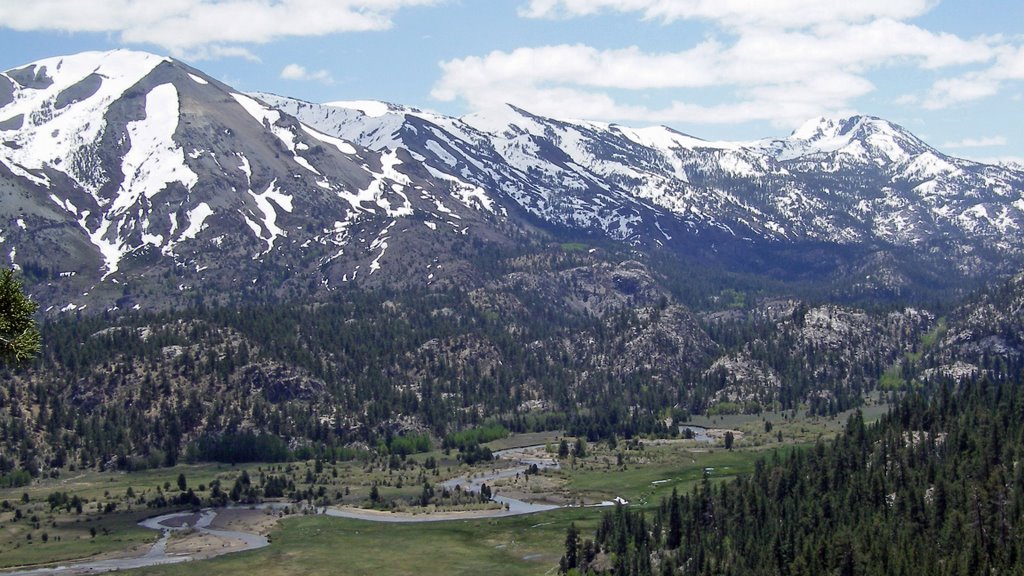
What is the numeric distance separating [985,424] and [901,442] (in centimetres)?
1309

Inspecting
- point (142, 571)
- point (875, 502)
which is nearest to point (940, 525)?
point (875, 502)

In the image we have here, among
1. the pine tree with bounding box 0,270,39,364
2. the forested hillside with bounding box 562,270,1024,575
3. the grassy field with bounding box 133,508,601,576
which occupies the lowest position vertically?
the grassy field with bounding box 133,508,601,576

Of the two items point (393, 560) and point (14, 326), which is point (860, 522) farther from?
point (14, 326)

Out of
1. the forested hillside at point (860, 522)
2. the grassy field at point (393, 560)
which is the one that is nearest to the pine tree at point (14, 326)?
the forested hillside at point (860, 522)

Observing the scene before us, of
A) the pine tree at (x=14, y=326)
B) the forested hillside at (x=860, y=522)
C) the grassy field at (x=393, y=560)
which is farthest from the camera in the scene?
the grassy field at (x=393, y=560)

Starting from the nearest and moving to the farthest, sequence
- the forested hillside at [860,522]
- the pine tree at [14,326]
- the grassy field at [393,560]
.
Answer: the pine tree at [14,326] → the forested hillside at [860,522] → the grassy field at [393,560]

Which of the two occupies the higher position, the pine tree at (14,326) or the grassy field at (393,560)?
the pine tree at (14,326)

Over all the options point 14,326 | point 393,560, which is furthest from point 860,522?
point 14,326

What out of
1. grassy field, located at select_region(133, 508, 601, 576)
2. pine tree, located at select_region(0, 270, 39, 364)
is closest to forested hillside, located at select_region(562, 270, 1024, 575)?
grassy field, located at select_region(133, 508, 601, 576)

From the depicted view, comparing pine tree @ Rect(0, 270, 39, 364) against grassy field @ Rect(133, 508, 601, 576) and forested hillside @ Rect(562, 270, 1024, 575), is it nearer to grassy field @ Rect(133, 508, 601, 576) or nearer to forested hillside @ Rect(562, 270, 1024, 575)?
forested hillside @ Rect(562, 270, 1024, 575)

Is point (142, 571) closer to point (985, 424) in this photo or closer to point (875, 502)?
point (875, 502)

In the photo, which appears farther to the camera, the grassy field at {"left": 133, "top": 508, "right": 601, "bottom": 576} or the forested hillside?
the grassy field at {"left": 133, "top": 508, "right": 601, "bottom": 576}

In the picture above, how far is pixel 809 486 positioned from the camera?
636ft

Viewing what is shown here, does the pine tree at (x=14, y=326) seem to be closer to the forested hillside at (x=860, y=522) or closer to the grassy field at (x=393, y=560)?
the forested hillside at (x=860, y=522)
